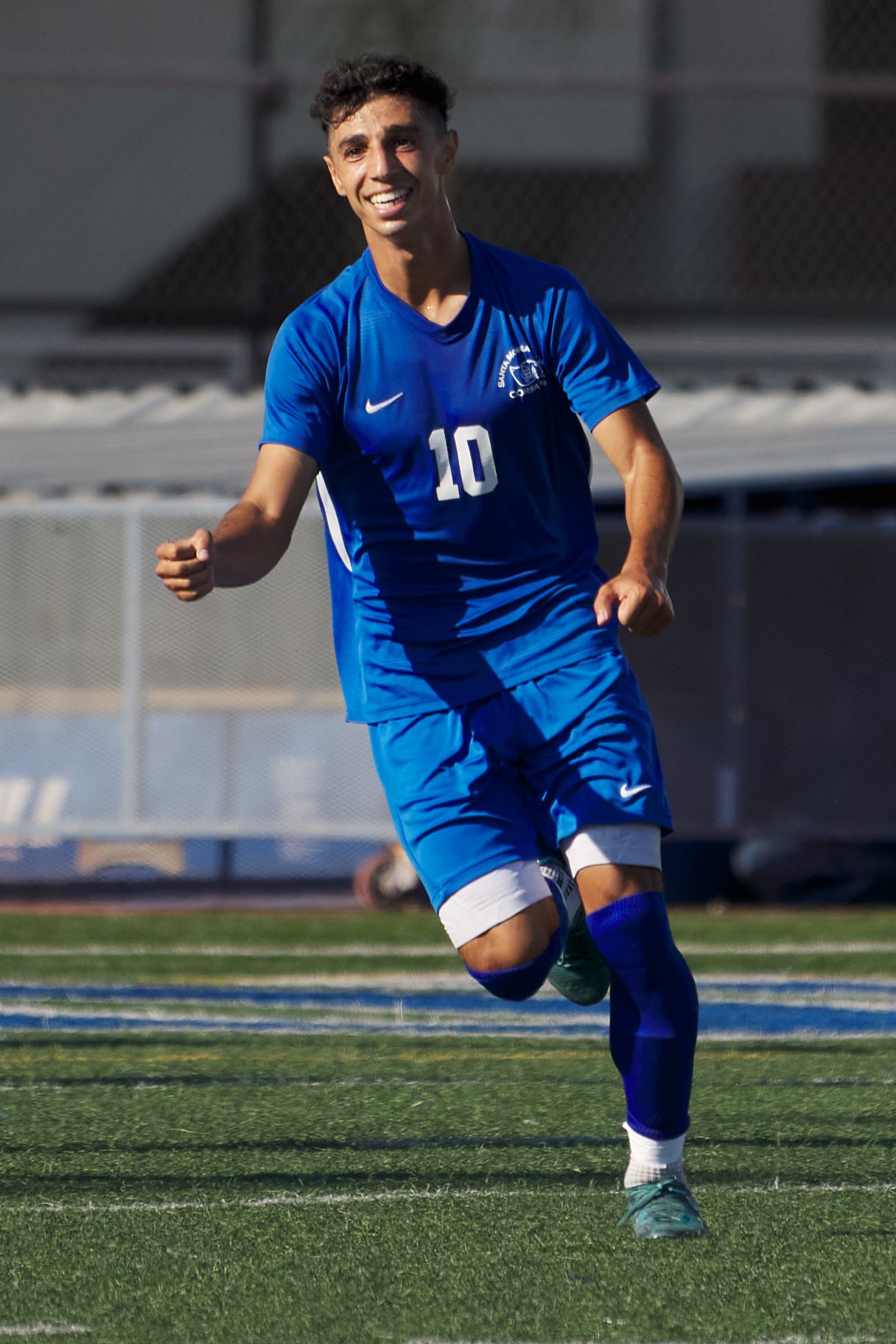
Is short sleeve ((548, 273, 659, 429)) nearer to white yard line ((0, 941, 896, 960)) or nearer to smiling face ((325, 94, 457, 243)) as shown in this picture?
smiling face ((325, 94, 457, 243))

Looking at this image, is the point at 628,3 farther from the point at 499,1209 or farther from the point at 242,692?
the point at 499,1209

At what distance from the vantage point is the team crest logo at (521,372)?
4.05 meters

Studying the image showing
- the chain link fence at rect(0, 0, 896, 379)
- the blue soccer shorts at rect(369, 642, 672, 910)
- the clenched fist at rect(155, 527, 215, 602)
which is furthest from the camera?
the chain link fence at rect(0, 0, 896, 379)

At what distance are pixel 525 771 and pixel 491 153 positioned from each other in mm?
12367

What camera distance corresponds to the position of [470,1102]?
217 inches

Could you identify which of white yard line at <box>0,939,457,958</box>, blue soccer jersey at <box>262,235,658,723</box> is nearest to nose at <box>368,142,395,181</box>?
blue soccer jersey at <box>262,235,658,723</box>

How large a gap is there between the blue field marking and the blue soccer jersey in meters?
3.07

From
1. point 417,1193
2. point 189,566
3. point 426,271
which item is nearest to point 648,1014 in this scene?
point 417,1193

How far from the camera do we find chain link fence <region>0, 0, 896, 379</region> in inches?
596

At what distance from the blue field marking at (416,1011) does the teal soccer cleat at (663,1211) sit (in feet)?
9.81

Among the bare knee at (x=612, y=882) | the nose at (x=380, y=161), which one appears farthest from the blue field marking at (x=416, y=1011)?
the nose at (x=380, y=161)

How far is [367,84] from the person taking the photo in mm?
4035

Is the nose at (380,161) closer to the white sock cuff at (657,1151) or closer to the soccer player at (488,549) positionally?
the soccer player at (488,549)

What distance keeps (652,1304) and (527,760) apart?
3.68ft
